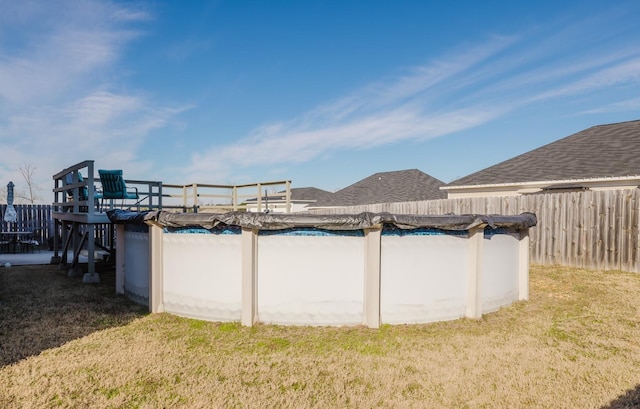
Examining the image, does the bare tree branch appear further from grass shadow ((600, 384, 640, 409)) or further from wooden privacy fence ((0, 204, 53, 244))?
grass shadow ((600, 384, 640, 409))

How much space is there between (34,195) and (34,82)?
3428 centimetres

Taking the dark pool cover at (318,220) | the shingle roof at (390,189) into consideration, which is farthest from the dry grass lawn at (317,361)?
the shingle roof at (390,189)

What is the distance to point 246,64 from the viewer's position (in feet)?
42.1

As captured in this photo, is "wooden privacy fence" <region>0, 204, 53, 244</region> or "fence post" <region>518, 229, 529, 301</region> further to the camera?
"wooden privacy fence" <region>0, 204, 53, 244</region>

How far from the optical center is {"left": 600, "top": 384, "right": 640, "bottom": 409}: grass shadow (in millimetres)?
2855

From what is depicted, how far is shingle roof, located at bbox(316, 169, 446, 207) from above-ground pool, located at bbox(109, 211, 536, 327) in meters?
15.7

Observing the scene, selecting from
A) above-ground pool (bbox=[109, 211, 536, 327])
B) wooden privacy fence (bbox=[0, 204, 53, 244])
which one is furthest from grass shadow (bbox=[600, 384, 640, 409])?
wooden privacy fence (bbox=[0, 204, 53, 244])

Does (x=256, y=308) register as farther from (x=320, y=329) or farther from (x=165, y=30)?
(x=165, y=30)

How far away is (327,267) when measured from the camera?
5004mm

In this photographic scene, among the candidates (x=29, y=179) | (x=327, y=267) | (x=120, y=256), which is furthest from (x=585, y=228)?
(x=29, y=179)

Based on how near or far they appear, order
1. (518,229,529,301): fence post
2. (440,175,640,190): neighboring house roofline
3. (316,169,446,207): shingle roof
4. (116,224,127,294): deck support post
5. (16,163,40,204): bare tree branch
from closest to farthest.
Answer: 1. (518,229,529,301): fence post
2. (116,224,127,294): deck support post
3. (440,175,640,190): neighboring house roofline
4. (316,169,446,207): shingle roof
5. (16,163,40,204): bare tree branch

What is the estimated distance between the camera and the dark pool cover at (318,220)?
4812mm

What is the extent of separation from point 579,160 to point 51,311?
15.7 metres

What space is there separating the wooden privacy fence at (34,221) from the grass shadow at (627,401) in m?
19.0
